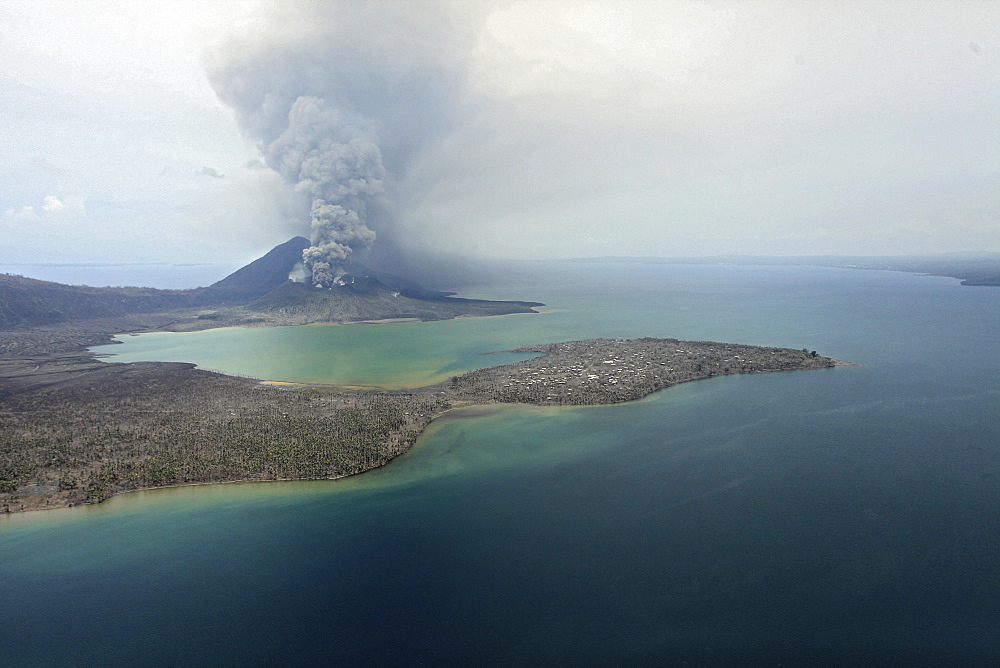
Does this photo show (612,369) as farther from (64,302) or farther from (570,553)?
(64,302)

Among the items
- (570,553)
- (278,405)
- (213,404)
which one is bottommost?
(570,553)

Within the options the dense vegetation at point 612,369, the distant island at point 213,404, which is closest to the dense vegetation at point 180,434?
the distant island at point 213,404

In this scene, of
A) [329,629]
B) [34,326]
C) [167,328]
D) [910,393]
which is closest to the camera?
[329,629]

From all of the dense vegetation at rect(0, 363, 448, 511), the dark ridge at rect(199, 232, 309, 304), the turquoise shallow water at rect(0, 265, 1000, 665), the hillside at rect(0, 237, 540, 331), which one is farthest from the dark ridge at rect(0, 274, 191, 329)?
the turquoise shallow water at rect(0, 265, 1000, 665)

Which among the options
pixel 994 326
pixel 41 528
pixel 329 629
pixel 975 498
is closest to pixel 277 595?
pixel 329 629

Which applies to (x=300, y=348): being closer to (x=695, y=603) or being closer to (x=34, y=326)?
(x=34, y=326)

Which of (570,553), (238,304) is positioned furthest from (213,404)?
(238,304)

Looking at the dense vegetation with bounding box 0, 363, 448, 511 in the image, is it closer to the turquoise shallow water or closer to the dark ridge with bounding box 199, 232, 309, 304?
the turquoise shallow water

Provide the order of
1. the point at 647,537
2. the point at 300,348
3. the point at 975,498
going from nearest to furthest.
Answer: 1. the point at 647,537
2. the point at 975,498
3. the point at 300,348
